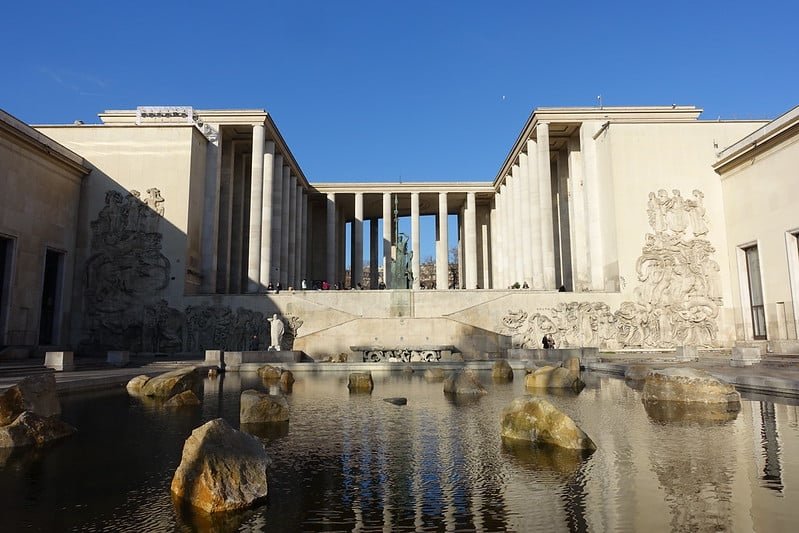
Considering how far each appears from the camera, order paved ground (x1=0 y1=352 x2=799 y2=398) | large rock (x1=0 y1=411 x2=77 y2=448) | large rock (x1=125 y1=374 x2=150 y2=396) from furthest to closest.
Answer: large rock (x1=125 y1=374 x2=150 y2=396) → paved ground (x1=0 y1=352 x2=799 y2=398) → large rock (x1=0 y1=411 x2=77 y2=448)

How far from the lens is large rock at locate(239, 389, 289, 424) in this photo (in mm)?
7914

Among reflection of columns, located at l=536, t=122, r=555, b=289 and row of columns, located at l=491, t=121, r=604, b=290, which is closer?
row of columns, located at l=491, t=121, r=604, b=290

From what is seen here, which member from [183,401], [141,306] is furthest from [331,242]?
[183,401]

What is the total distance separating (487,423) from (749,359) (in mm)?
12885

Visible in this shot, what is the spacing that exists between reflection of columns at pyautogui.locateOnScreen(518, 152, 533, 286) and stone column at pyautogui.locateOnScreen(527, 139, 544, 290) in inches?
24.2

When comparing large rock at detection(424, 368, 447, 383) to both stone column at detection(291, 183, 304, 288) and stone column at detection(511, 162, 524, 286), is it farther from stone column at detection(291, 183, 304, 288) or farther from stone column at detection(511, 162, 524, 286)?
stone column at detection(291, 183, 304, 288)

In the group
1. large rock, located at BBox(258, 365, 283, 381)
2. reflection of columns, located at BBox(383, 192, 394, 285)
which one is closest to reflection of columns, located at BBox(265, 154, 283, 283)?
reflection of columns, located at BBox(383, 192, 394, 285)

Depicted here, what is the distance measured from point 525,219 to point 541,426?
102 feet

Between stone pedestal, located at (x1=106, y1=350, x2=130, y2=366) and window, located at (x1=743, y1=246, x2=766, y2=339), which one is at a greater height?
window, located at (x1=743, y1=246, x2=766, y2=339)

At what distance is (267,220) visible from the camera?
3328cm

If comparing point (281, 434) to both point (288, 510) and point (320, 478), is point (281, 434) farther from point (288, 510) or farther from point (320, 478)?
point (288, 510)

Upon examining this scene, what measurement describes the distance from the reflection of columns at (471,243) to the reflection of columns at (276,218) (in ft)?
54.0

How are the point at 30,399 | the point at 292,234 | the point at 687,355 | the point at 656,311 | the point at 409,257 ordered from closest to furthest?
1. the point at 30,399
2. the point at 687,355
3. the point at 656,311
4. the point at 409,257
5. the point at 292,234

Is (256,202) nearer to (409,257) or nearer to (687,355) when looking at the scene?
(409,257)
